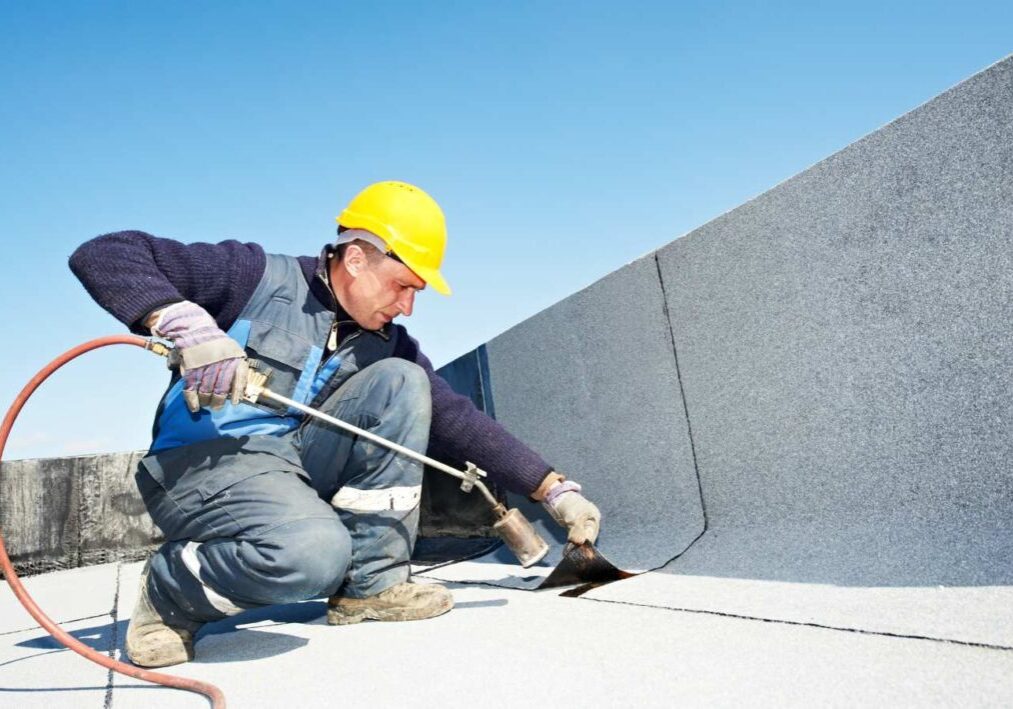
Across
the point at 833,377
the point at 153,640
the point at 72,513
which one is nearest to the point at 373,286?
the point at 153,640

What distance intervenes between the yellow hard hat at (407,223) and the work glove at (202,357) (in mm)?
493

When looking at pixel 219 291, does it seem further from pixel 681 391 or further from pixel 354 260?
pixel 681 391

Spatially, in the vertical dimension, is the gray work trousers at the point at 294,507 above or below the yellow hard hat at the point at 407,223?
below

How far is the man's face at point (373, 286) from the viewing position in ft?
5.29

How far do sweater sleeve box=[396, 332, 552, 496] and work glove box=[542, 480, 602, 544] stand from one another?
0.18 ft

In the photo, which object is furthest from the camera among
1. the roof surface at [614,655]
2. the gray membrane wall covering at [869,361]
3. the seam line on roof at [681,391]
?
the seam line on roof at [681,391]

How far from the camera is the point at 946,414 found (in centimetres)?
141

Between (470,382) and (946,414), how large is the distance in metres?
1.95

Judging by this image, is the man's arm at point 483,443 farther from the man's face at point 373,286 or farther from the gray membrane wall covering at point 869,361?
the gray membrane wall covering at point 869,361

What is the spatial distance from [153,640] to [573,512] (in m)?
0.95

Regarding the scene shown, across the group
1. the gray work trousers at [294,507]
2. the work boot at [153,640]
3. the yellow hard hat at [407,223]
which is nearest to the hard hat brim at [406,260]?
the yellow hard hat at [407,223]

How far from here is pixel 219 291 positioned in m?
1.45

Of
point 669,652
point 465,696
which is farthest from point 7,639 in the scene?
Answer: point 669,652

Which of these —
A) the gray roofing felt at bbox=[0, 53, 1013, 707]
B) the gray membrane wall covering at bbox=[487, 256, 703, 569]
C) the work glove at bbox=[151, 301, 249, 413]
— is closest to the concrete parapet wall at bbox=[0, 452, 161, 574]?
the gray roofing felt at bbox=[0, 53, 1013, 707]
